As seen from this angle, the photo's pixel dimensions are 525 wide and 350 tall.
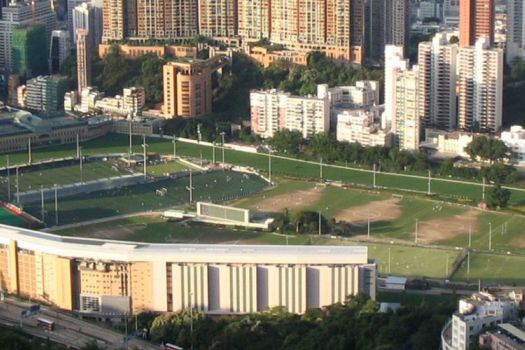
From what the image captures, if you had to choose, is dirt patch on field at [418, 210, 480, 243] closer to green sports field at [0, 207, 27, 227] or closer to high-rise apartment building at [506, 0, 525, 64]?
green sports field at [0, 207, 27, 227]

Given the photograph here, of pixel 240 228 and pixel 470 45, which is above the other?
pixel 470 45

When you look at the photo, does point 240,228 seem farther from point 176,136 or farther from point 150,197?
Result: point 176,136

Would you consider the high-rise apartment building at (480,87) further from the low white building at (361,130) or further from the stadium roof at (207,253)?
the stadium roof at (207,253)

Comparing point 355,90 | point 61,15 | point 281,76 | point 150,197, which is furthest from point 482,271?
point 61,15

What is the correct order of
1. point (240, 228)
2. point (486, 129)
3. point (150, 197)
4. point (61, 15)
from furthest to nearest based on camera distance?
point (61, 15)
point (486, 129)
point (150, 197)
point (240, 228)

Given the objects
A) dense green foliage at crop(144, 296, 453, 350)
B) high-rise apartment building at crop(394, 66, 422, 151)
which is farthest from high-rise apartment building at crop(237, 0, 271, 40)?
dense green foliage at crop(144, 296, 453, 350)

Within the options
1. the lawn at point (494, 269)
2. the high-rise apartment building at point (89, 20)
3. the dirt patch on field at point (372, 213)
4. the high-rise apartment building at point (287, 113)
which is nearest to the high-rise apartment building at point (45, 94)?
the high-rise apartment building at point (89, 20)
